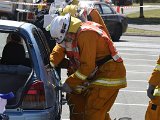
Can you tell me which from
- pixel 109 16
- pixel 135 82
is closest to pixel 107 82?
pixel 135 82

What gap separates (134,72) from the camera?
470 inches

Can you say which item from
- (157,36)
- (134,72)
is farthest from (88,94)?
(157,36)

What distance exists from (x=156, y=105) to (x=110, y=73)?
59 cm

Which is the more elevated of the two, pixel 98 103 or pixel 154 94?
pixel 154 94

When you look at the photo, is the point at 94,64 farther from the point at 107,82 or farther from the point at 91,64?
the point at 107,82

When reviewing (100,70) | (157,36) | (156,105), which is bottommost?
(157,36)

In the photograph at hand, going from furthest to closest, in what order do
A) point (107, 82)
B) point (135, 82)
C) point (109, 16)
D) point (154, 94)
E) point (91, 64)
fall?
1. point (109, 16)
2. point (135, 82)
3. point (107, 82)
4. point (154, 94)
5. point (91, 64)

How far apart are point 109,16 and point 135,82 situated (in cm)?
1014

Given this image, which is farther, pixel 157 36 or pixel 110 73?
pixel 157 36

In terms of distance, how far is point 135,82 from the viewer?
1054cm

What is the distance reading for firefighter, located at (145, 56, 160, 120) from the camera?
16.8 ft

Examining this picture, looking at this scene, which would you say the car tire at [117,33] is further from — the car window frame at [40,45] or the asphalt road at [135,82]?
the car window frame at [40,45]

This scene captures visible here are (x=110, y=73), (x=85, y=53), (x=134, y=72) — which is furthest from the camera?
(x=134, y=72)

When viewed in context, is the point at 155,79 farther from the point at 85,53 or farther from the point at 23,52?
the point at 23,52
